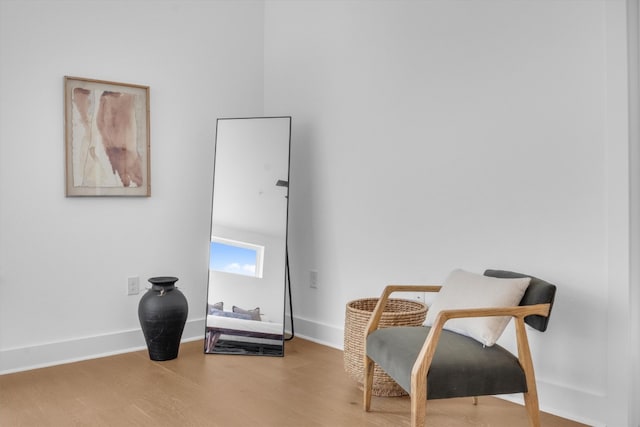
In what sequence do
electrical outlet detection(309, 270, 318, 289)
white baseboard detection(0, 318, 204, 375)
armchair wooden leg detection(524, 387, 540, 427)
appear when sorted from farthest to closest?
electrical outlet detection(309, 270, 318, 289)
white baseboard detection(0, 318, 204, 375)
armchair wooden leg detection(524, 387, 540, 427)

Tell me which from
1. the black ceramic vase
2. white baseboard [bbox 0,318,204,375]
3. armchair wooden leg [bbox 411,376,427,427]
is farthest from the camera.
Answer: the black ceramic vase

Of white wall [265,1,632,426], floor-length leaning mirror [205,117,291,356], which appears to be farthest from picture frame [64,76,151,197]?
white wall [265,1,632,426]

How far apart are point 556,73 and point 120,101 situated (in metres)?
2.66

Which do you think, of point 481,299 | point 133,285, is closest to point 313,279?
point 133,285

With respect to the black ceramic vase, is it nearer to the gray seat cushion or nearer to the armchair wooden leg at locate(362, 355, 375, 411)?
the armchair wooden leg at locate(362, 355, 375, 411)

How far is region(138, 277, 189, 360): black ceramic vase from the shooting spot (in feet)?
11.2

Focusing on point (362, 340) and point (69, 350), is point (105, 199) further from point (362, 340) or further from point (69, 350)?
point (362, 340)

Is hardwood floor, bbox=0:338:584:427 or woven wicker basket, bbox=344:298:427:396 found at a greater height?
woven wicker basket, bbox=344:298:427:396

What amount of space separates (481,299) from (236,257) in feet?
6.33

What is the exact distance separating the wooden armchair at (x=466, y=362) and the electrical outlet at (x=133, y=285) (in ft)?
6.75

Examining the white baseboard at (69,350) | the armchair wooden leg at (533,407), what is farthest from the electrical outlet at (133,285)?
the armchair wooden leg at (533,407)

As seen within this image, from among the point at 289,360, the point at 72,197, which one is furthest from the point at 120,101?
the point at 289,360

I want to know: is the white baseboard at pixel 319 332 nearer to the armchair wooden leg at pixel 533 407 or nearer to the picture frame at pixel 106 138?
the picture frame at pixel 106 138

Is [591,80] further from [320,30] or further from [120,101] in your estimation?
[120,101]
